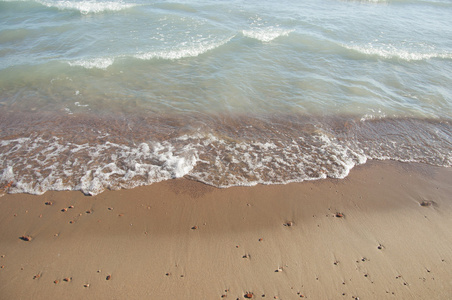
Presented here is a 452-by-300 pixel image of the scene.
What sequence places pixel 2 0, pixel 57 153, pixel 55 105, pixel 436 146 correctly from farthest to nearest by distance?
pixel 2 0, pixel 55 105, pixel 436 146, pixel 57 153

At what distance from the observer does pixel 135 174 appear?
5.50 metres

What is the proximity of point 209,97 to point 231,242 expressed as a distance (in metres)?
5.20

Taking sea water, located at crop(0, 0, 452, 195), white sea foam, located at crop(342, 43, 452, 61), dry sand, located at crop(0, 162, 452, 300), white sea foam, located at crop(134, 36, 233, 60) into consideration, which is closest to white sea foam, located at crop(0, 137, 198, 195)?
sea water, located at crop(0, 0, 452, 195)

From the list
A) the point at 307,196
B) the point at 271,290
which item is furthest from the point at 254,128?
the point at 271,290

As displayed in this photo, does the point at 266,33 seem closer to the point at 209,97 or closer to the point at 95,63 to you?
the point at 209,97

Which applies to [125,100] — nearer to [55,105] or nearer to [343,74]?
[55,105]

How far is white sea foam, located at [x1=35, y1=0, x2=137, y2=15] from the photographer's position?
15266mm

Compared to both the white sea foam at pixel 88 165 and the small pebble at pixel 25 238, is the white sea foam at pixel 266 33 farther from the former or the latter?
the small pebble at pixel 25 238

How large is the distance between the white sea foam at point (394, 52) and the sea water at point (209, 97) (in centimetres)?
10

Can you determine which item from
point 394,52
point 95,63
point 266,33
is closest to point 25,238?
point 95,63

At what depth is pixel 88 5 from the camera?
15.7 metres

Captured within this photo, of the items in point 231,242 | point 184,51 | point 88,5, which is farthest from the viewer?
point 88,5

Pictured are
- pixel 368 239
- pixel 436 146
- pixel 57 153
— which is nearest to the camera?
pixel 368 239

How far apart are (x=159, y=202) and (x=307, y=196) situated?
2945 millimetres
